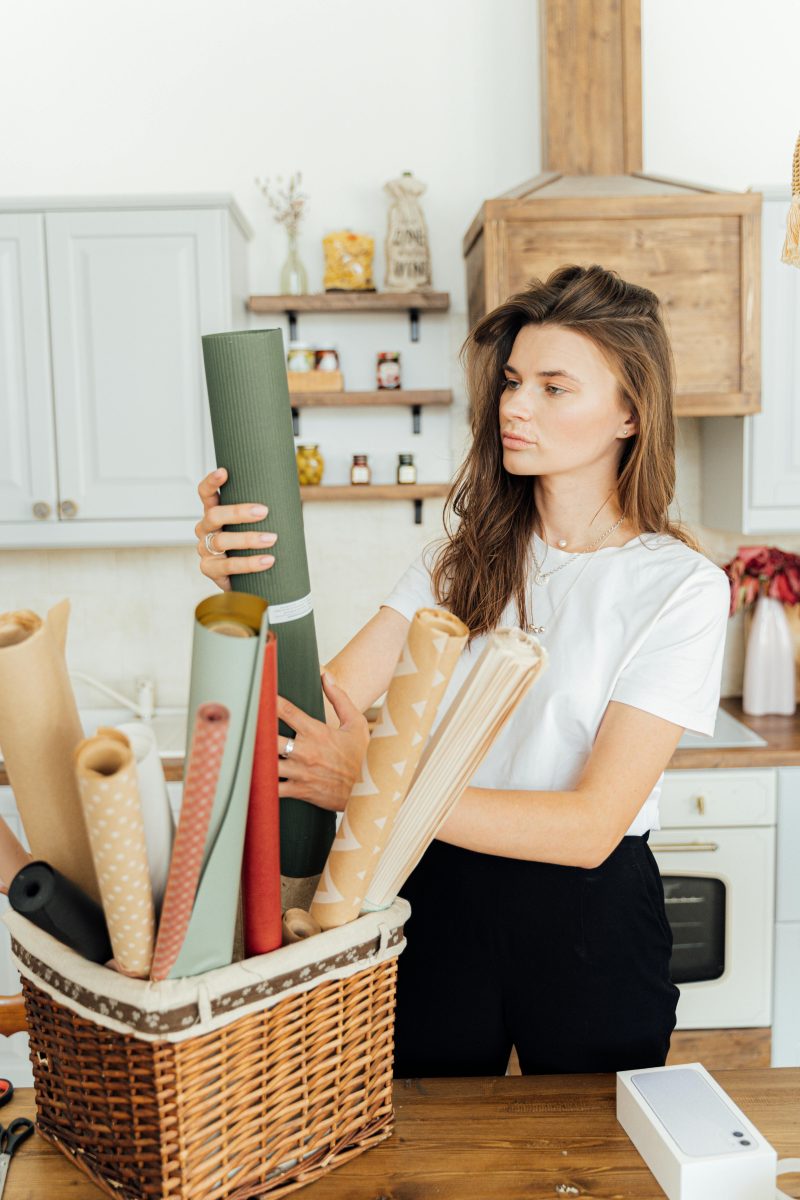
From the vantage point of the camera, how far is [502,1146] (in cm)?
81

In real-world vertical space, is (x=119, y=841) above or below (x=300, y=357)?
below

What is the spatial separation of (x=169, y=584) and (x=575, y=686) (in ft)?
6.04

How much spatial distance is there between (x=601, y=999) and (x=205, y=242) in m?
1.92

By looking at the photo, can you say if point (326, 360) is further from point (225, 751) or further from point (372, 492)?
point (225, 751)

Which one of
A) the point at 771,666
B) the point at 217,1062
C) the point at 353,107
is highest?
the point at 353,107

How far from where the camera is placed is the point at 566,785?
1234mm

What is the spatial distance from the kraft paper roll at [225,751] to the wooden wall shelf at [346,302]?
218 centimetres

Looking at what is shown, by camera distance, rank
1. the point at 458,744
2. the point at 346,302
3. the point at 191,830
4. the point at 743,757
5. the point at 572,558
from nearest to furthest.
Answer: the point at 191,830
the point at 458,744
the point at 572,558
the point at 743,757
the point at 346,302

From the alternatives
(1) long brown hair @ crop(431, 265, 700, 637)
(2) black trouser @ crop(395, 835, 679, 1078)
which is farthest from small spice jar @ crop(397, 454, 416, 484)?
(2) black trouser @ crop(395, 835, 679, 1078)

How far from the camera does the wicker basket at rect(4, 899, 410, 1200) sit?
2.13 ft

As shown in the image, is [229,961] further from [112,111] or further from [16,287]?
[112,111]

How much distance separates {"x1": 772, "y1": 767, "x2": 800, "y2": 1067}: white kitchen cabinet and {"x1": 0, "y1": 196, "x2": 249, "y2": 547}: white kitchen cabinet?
1553 millimetres

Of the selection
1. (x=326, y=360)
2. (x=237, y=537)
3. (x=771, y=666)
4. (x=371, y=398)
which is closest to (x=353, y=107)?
(x=326, y=360)

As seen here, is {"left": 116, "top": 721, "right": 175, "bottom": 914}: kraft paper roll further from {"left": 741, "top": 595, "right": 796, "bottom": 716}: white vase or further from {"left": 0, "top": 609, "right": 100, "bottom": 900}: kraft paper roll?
{"left": 741, "top": 595, "right": 796, "bottom": 716}: white vase
